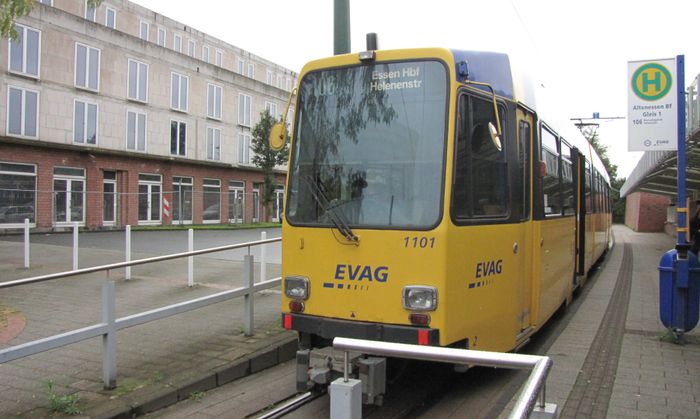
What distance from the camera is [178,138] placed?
3191 centimetres

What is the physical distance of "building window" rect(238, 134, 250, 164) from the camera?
3734 centimetres

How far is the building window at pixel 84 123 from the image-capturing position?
2577 centimetres

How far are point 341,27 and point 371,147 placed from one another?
3386 mm

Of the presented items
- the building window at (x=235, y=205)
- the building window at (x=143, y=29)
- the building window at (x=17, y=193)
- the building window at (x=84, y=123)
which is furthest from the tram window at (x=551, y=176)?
the building window at (x=143, y=29)

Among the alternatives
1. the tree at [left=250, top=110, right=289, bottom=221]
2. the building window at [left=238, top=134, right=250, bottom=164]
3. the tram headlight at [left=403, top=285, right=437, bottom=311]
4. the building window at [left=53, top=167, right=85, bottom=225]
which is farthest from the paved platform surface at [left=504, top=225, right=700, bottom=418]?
the building window at [left=238, top=134, right=250, bottom=164]

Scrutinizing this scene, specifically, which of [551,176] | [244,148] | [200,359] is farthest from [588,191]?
[244,148]

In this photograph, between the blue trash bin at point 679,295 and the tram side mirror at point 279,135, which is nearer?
the tram side mirror at point 279,135

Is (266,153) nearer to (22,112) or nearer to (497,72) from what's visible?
(22,112)

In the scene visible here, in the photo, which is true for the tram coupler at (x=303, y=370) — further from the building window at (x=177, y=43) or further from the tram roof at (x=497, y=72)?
the building window at (x=177, y=43)

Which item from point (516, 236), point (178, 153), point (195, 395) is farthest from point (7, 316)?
point (178, 153)

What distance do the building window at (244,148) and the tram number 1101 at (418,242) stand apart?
3397cm

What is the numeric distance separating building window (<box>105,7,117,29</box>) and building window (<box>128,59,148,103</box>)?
10.2 ft

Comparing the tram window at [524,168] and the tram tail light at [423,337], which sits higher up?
the tram window at [524,168]

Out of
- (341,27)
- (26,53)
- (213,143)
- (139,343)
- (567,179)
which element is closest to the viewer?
(139,343)
